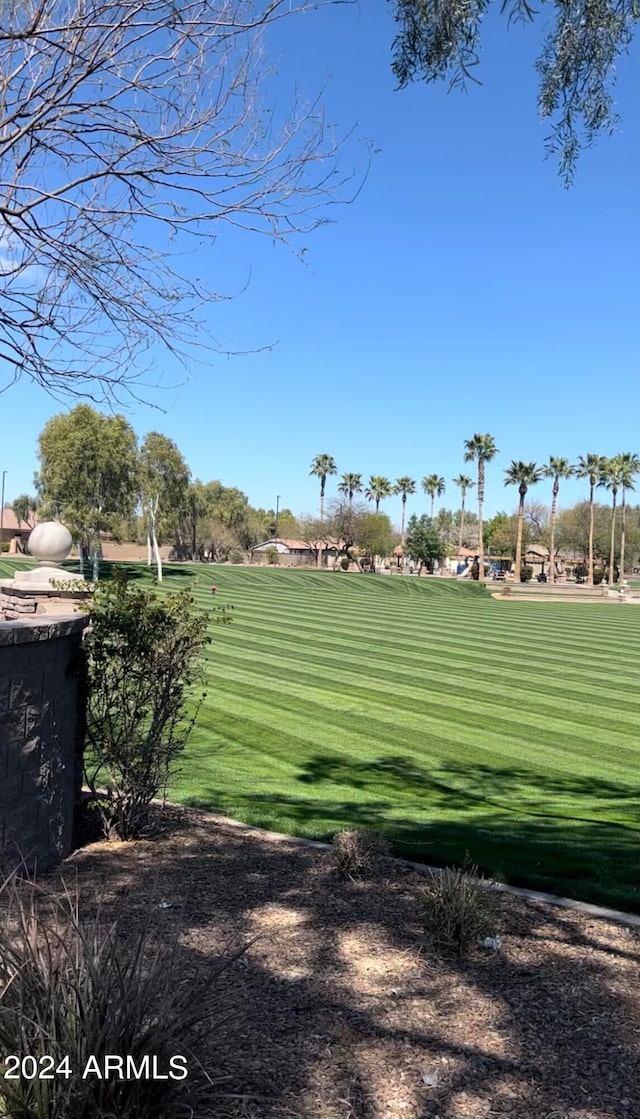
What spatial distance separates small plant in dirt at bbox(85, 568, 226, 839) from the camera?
5625 millimetres

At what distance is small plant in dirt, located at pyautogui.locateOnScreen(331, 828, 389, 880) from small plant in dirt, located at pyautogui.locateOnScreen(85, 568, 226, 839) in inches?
56.2

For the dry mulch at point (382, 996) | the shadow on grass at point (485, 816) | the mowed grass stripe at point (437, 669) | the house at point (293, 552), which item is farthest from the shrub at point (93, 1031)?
the house at point (293, 552)

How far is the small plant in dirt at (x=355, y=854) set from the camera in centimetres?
501

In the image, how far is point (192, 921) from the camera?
4242 mm

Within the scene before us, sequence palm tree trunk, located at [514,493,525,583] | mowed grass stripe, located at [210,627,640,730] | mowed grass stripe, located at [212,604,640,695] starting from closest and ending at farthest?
mowed grass stripe, located at [210,627,640,730]
mowed grass stripe, located at [212,604,640,695]
palm tree trunk, located at [514,493,525,583]

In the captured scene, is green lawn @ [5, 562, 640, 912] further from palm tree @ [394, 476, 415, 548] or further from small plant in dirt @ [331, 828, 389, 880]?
palm tree @ [394, 476, 415, 548]

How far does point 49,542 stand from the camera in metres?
10.1

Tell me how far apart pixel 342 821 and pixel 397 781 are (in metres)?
2.48

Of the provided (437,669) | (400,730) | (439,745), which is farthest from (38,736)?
(437,669)

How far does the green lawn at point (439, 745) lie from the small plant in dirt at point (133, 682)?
1221 millimetres

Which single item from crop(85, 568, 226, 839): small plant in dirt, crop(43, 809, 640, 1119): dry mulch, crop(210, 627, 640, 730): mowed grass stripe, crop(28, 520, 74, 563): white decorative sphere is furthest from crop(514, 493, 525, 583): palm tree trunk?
crop(43, 809, 640, 1119): dry mulch

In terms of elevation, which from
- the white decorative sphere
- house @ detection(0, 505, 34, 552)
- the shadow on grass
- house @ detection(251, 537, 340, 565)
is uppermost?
house @ detection(0, 505, 34, 552)

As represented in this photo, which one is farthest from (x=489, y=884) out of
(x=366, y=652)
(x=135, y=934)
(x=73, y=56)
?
(x=366, y=652)

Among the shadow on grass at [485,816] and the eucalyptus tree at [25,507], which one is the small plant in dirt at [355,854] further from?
the eucalyptus tree at [25,507]
